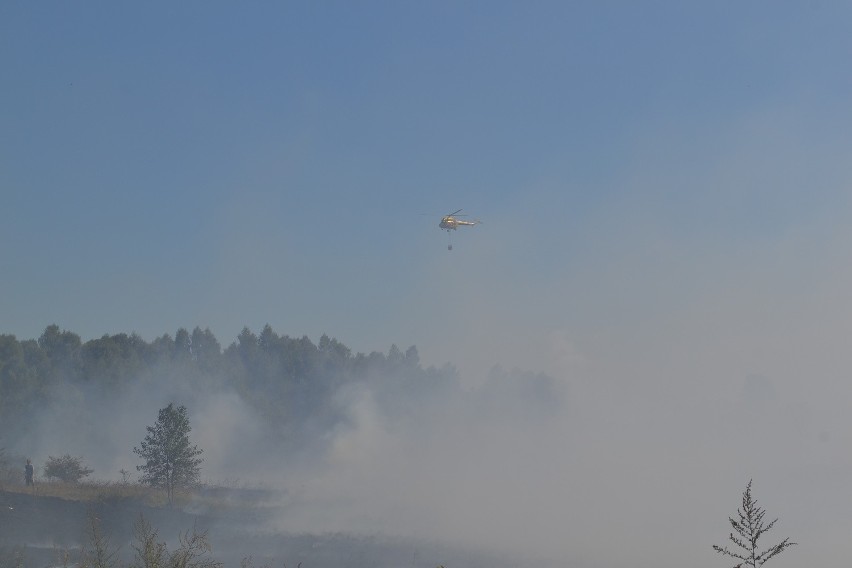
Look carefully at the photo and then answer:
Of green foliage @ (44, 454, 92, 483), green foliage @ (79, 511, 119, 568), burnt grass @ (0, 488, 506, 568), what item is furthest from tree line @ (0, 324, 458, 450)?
green foliage @ (79, 511, 119, 568)

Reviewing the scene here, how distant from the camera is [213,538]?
56438 millimetres

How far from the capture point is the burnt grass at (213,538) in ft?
166

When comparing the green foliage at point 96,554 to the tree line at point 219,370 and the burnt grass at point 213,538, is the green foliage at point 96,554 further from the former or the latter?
the tree line at point 219,370

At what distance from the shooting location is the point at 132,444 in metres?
112

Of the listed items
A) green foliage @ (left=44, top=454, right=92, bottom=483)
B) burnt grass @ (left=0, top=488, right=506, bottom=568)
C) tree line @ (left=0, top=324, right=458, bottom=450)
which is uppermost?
tree line @ (left=0, top=324, right=458, bottom=450)

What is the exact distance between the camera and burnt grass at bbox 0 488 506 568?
166ft

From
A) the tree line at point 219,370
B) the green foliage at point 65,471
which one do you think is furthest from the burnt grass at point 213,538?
the tree line at point 219,370

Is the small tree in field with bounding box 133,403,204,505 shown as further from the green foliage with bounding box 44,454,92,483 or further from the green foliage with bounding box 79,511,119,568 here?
Result: the green foliage with bounding box 79,511,119,568

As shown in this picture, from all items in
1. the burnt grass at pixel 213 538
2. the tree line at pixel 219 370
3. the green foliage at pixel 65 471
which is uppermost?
the tree line at pixel 219 370

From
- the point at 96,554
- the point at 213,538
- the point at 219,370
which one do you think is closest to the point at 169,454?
the point at 213,538

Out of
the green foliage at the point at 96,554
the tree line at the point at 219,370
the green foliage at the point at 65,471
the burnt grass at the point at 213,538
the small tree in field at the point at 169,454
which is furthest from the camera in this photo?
the tree line at the point at 219,370

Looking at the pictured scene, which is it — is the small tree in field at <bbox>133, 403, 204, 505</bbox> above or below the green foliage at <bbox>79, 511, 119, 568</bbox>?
above

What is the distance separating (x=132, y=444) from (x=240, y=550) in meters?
62.9

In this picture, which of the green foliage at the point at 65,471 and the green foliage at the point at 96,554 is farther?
the green foliage at the point at 65,471
